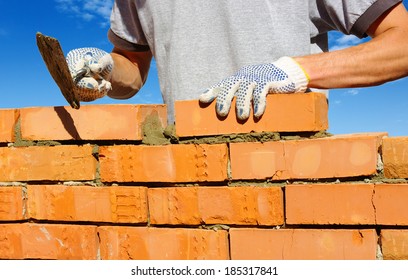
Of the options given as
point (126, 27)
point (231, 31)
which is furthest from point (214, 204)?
point (126, 27)

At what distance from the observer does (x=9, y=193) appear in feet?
6.75

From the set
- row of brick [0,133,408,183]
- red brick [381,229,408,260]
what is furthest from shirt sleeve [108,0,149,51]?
red brick [381,229,408,260]

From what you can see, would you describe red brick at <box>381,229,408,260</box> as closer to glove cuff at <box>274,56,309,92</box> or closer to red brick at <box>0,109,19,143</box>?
glove cuff at <box>274,56,309,92</box>

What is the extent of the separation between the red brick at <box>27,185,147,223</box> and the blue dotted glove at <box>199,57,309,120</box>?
0.52 m

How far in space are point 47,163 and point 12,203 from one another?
27 cm

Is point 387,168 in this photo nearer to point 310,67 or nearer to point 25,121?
point 310,67

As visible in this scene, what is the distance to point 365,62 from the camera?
188cm

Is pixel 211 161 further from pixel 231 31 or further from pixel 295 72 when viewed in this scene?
pixel 231 31

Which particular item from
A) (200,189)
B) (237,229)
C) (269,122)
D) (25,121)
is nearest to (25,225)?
(25,121)

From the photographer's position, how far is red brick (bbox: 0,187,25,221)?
204 cm

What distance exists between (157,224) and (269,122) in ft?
2.11

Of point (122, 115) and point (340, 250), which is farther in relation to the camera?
point (122, 115)

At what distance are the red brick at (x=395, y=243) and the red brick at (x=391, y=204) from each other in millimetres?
35

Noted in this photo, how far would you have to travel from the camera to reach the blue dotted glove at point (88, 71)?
2.07 meters
